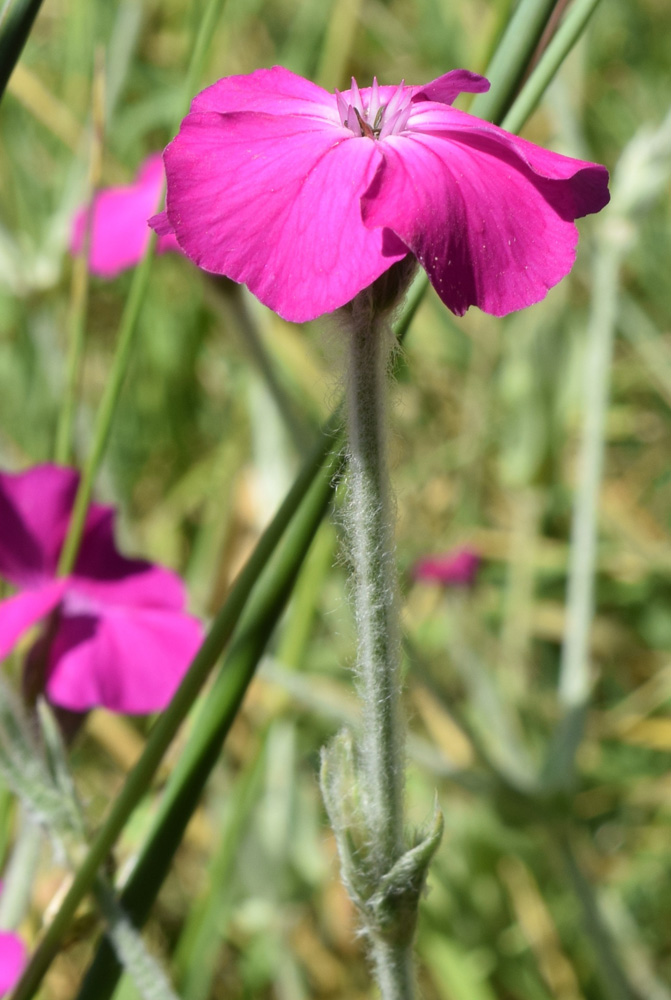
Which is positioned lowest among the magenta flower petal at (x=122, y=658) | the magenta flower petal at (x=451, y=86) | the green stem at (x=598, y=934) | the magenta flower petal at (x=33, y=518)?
the green stem at (x=598, y=934)

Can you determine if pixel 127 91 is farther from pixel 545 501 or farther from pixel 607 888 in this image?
pixel 607 888

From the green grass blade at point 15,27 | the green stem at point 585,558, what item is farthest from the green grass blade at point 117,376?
the green stem at point 585,558

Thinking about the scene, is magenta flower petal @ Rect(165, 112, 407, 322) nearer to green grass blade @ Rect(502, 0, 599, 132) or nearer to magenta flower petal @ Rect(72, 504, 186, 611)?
green grass blade @ Rect(502, 0, 599, 132)

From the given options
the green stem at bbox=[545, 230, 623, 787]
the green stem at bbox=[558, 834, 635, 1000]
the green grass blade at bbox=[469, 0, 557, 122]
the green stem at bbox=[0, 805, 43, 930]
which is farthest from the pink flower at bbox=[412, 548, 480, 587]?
the green grass blade at bbox=[469, 0, 557, 122]

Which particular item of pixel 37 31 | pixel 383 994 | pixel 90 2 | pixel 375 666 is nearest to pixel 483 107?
pixel 375 666

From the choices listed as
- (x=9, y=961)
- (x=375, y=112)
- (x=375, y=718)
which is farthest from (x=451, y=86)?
(x=9, y=961)

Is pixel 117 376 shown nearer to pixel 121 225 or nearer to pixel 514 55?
pixel 514 55

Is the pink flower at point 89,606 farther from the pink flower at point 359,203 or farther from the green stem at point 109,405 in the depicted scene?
the pink flower at point 359,203
